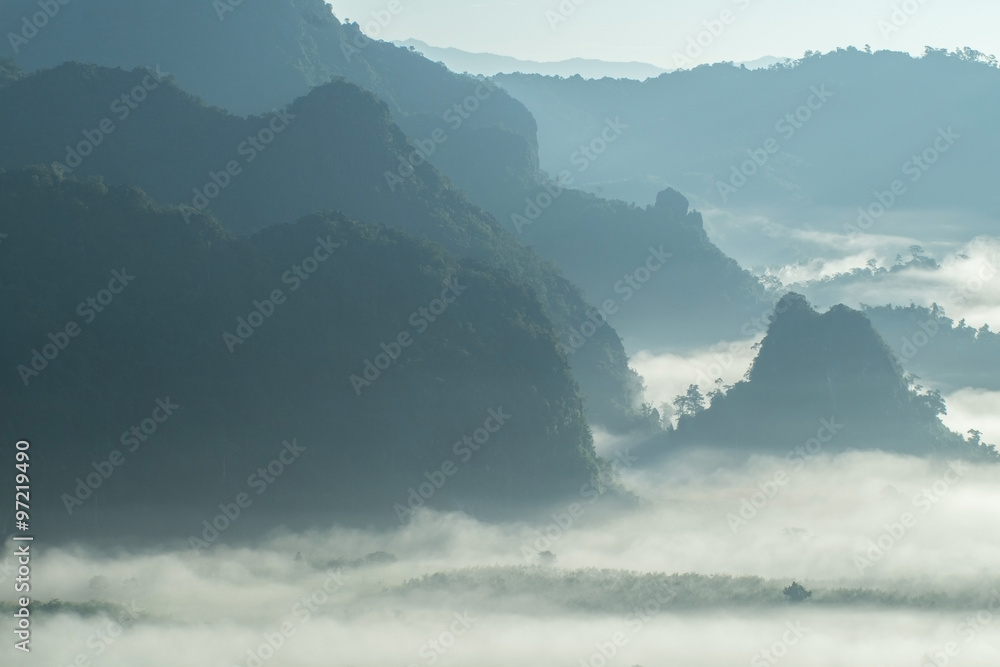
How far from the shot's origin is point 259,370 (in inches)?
2414

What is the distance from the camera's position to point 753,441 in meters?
88.9

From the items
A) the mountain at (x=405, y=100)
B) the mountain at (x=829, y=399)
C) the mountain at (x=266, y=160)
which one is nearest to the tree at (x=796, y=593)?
the mountain at (x=829, y=399)

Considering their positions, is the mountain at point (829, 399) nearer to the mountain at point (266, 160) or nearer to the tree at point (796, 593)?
the mountain at point (266, 160)

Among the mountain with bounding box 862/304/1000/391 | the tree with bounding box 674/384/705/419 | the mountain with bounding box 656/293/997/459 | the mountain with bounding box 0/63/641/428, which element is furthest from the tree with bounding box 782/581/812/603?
the mountain with bounding box 862/304/1000/391

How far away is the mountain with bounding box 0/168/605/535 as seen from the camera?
55.8 m

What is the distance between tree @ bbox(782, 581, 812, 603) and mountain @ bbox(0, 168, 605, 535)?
15.3 m

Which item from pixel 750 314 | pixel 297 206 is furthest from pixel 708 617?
pixel 750 314

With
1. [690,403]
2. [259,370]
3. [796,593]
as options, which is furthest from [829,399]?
[259,370]

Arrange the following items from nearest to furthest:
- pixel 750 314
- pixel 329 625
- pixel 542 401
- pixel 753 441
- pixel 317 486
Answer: pixel 329 625 → pixel 317 486 → pixel 542 401 → pixel 753 441 → pixel 750 314

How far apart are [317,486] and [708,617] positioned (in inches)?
842

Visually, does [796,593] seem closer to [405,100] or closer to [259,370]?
[259,370]

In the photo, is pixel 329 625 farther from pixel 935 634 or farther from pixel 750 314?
pixel 750 314

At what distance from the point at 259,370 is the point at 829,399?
4606cm

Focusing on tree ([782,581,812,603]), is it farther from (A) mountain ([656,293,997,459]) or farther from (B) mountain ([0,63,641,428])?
(B) mountain ([0,63,641,428])
